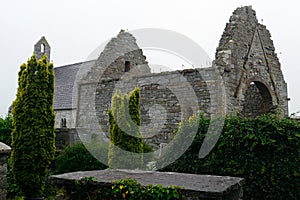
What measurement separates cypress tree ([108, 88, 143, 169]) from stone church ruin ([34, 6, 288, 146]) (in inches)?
71.4

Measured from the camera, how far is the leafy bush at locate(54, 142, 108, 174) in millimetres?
8281

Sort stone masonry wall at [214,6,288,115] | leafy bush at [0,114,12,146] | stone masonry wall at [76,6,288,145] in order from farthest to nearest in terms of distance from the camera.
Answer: leafy bush at [0,114,12,146] < stone masonry wall at [214,6,288,115] < stone masonry wall at [76,6,288,145]

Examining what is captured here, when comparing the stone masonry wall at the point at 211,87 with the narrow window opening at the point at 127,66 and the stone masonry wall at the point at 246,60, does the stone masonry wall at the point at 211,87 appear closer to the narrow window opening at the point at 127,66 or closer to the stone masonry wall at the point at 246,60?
the stone masonry wall at the point at 246,60

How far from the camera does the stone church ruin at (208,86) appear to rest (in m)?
9.10

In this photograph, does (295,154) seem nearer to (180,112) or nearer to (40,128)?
(180,112)

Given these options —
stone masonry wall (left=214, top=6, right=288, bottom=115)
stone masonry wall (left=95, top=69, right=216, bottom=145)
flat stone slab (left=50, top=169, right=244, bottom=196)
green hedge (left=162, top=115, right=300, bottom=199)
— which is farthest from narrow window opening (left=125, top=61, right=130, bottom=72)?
flat stone slab (left=50, top=169, right=244, bottom=196)

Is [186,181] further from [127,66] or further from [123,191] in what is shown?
[127,66]

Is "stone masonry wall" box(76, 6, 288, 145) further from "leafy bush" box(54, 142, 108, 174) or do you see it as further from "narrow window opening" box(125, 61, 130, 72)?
"leafy bush" box(54, 142, 108, 174)

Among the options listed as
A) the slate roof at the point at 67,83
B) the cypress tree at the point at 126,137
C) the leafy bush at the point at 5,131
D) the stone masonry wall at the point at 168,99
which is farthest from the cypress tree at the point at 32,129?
the slate roof at the point at 67,83

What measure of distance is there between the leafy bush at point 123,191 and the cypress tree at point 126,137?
105 inches

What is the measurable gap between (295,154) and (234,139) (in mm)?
1133

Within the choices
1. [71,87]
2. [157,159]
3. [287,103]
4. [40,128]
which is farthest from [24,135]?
[71,87]

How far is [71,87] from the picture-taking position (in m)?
17.8

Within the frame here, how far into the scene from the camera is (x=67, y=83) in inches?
733
